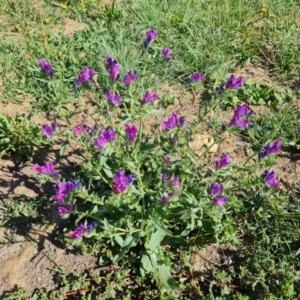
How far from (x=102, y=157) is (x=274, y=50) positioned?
2.37 meters

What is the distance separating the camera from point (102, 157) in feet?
7.21

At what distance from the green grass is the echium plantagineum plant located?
0.09 metres

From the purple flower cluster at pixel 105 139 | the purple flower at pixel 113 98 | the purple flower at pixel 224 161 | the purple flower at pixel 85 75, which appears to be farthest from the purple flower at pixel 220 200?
the purple flower at pixel 85 75

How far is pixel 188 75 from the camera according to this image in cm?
371

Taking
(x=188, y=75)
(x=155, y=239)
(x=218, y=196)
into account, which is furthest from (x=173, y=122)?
(x=188, y=75)

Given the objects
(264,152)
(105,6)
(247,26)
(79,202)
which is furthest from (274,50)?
(79,202)

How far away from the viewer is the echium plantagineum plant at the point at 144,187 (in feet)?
6.78

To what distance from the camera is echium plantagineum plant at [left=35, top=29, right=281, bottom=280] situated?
207cm

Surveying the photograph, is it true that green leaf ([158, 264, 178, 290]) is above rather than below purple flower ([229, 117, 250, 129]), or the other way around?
below

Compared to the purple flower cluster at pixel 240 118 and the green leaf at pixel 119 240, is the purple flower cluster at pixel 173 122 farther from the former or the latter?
the green leaf at pixel 119 240

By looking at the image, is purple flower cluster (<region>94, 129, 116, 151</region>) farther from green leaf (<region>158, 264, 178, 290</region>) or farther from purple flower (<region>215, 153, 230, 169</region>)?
green leaf (<region>158, 264, 178, 290</region>)

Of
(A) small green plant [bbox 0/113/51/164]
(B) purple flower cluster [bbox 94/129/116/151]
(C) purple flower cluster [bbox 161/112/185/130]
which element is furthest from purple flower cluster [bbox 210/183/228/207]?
(A) small green plant [bbox 0/113/51/164]

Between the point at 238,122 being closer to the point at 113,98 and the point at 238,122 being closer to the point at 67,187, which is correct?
the point at 113,98

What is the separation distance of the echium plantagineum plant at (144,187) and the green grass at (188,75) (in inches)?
3.6
